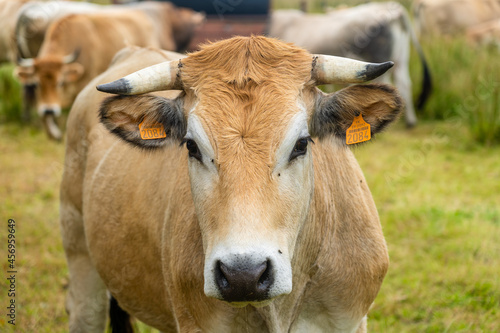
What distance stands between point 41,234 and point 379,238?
4.08 m

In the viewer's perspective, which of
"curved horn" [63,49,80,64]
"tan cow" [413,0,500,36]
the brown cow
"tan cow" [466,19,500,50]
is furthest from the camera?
"tan cow" [413,0,500,36]

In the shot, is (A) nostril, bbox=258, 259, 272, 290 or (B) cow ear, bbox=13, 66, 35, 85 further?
(B) cow ear, bbox=13, 66, 35, 85

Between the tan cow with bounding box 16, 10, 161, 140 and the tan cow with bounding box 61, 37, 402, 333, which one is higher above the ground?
the tan cow with bounding box 61, 37, 402, 333

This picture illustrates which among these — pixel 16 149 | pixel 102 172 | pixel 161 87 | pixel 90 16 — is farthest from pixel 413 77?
pixel 161 87

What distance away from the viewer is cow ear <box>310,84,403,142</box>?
2500mm

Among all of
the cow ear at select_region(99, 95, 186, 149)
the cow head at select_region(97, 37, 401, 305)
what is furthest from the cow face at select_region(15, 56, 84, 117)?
the cow head at select_region(97, 37, 401, 305)

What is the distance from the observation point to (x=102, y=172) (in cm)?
355

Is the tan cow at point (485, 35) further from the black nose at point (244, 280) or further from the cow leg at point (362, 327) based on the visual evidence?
the black nose at point (244, 280)

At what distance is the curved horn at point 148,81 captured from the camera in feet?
7.94

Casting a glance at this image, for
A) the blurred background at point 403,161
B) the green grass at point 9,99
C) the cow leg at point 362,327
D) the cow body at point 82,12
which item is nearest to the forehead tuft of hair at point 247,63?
the cow leg at point 362,327

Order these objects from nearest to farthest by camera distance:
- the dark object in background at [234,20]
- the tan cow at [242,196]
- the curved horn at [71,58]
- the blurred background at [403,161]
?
the tan cow at [242,196], the blurred background at [403,161], the curved horn at [71,58], the dark object in background at [234,20]

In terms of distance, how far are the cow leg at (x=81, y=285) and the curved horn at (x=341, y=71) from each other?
218cm

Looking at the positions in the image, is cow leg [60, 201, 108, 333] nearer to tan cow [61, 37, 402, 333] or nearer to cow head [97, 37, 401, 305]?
tan cow [61, 37, 402, 333]

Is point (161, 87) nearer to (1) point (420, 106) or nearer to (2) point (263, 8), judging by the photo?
(1) point (420, 106)
